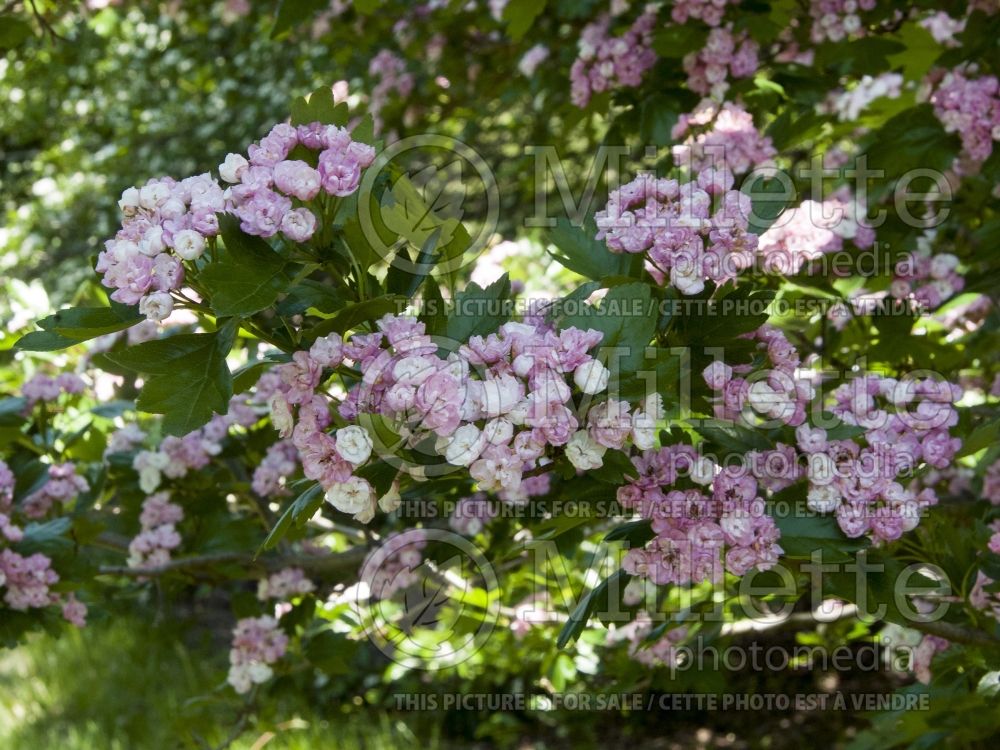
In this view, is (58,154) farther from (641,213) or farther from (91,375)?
(641,213)

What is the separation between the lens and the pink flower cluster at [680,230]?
1453 mm

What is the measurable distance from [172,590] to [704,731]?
→ 2.90m

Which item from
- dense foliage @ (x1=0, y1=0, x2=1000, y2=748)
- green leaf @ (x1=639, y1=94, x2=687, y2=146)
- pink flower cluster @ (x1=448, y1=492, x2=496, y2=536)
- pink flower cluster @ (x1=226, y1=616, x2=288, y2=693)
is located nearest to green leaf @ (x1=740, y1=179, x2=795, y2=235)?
dense foliage @ (x1=0, y1=0, x2=1000, y2=748)

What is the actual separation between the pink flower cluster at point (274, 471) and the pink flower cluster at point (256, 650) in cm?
36

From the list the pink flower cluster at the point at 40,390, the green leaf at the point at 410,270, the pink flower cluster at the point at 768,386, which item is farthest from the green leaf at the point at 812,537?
the pink flower cluster at the point at 40,390

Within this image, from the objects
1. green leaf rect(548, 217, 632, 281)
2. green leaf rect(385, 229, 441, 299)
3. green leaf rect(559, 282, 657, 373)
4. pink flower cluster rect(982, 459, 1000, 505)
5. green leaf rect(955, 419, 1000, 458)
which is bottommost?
pink flower cluster rect(982, 459, 1000, 505)

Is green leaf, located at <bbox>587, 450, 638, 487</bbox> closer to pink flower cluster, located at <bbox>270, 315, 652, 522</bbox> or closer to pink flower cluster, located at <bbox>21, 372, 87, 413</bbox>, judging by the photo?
pink flower cluster, located at <bbox>270, 315, 652, 522</bbox>

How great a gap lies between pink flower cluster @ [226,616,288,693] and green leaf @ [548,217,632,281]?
135 cm

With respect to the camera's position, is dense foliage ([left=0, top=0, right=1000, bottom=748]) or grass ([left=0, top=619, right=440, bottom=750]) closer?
dense foliage ([left=0, top=0, right=1000, bottom=748])

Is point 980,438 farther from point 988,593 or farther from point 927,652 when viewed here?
point 927,652

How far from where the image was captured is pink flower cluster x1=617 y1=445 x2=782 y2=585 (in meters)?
1.44

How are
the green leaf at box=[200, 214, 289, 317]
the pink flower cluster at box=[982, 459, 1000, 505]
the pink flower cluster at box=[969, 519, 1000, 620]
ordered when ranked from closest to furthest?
the green leaf at box=[200, 214, 289, 317], the pink flower cluster at box=[969, 519, 1000, 620], the pink flower cluster at box=[982, 459, 1000, 505]

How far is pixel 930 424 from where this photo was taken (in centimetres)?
166

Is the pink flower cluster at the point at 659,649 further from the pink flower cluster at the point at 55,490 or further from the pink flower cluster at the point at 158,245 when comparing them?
the pink flower cluster at the point at 158,245
